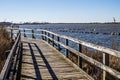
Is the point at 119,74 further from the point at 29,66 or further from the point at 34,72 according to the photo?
the point at 29,66

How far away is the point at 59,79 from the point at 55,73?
33.4 inches

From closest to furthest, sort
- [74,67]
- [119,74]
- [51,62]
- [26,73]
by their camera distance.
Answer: [119,74], [26,73], [74,67], [51,62]

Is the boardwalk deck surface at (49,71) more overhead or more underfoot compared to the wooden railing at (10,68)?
more underfoot

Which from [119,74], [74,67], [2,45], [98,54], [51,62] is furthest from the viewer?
[2,45]

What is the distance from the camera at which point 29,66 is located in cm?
958

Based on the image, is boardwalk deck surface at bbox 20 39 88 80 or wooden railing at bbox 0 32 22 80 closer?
wooden railing at bbox 0 32 22 80

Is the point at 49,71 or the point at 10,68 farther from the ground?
the point at 10,68

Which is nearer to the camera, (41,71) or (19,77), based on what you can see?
(19,77)

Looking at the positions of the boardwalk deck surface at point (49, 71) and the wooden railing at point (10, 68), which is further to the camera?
the boardwalk deck surface at point (49, 71)

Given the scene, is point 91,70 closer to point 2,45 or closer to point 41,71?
point 41,71

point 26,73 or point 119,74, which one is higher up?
point 119,74

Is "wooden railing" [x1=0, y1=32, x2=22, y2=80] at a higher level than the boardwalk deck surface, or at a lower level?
higher

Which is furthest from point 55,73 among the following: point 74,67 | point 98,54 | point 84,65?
point 98,54

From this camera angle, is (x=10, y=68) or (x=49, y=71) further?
(x=49, y=71)
